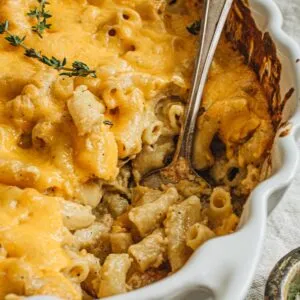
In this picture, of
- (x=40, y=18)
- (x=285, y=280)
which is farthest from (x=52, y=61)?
(x=285, y=280)

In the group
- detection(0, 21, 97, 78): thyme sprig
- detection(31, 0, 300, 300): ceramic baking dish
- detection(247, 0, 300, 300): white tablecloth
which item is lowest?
detection(247, 0, 300, 300): white tablecloth

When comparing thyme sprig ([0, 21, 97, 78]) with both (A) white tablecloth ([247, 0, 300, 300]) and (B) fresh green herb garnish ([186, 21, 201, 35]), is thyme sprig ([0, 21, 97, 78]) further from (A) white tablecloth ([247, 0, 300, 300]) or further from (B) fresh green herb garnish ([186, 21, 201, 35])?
(A) white tablecloth ([247, 0, 300, 300])

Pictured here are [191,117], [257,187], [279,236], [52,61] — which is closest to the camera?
[257,187]

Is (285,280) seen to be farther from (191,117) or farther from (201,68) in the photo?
(201,68)

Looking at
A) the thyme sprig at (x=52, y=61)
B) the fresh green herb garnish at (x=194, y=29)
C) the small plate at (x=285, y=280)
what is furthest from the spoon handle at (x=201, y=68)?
the small plate at (x=285, y=280)

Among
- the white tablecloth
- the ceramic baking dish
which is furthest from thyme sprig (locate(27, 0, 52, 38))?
the white tablecloth

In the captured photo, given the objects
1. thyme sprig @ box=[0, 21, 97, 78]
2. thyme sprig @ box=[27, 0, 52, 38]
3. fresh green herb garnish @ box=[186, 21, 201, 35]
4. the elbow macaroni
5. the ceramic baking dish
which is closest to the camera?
the ceramic baking dish

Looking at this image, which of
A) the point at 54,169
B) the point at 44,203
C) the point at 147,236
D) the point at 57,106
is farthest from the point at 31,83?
the point at 147,236

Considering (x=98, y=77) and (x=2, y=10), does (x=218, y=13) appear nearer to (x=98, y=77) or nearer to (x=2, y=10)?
(x=98, y=77)
